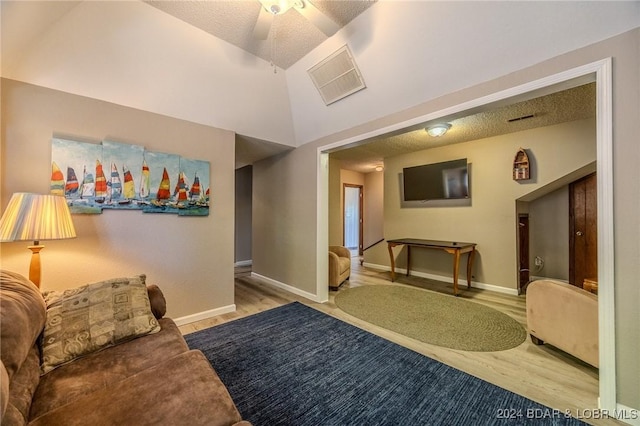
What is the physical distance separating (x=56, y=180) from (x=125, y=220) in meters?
0.58

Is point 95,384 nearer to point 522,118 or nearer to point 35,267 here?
point 35,267

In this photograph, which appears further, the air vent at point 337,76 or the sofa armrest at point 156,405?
the air vent at point 337,76

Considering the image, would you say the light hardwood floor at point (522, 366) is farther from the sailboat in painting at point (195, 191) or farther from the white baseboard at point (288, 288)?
the sailboat in painting at point (195, 191)

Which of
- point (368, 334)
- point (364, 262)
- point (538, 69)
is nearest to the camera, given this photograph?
point (538, 69)

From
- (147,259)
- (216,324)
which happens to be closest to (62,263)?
(147,259)

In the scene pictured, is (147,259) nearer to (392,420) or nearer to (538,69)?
(392,420)

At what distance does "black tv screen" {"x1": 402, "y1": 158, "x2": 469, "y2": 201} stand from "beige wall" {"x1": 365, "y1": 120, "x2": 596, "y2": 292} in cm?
20

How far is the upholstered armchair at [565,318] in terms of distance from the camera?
5.74 feet

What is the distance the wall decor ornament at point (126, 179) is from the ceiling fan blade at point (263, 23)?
1.53m

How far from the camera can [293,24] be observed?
2.11 meters

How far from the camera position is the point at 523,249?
3.81 meters

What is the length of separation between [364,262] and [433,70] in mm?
4378

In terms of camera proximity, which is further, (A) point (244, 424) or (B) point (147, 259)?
(B) point (147, 259)

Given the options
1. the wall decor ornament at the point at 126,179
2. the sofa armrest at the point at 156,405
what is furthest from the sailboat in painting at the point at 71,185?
the sofa armrest at the point at 156,405
